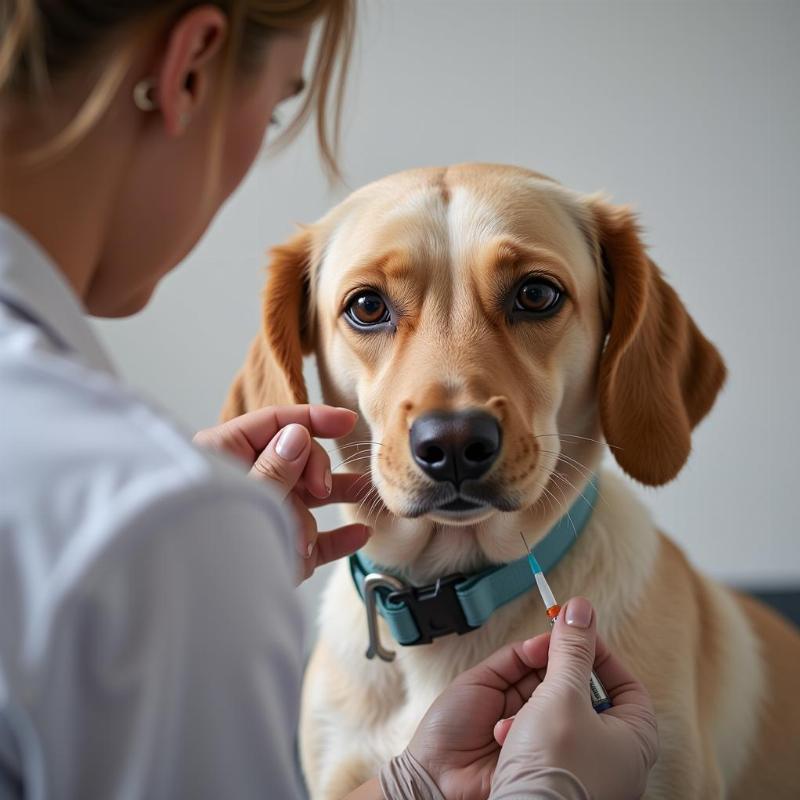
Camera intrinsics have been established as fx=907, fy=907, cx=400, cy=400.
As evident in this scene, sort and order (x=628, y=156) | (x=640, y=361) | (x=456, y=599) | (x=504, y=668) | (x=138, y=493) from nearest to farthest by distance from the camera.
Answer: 1. (x=138, y=493)
2. (x=504, y=668)
3. (x=456, y=599)
4. (x=640, y=361)
5. (x=628, y=156)

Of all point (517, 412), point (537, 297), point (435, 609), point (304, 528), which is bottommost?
point (435, 609)

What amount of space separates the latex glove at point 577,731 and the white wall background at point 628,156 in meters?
2.07

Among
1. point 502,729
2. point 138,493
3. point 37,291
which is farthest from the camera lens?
point 502,729

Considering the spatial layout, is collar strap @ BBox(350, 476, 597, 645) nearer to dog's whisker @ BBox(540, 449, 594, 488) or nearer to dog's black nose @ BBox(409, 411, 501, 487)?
dog's whisker @ BBox(540, 449, 594, 488)

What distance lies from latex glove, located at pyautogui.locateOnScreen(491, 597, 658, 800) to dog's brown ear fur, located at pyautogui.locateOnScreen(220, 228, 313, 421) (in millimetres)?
621

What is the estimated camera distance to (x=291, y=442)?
1.21m

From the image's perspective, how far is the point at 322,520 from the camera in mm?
3271

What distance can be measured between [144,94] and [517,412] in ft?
2.08

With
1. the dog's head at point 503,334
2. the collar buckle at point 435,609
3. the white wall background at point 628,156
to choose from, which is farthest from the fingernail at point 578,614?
the white wall background at point 628,156

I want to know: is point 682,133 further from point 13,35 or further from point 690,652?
point 13,35

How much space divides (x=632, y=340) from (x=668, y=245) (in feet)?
5.72

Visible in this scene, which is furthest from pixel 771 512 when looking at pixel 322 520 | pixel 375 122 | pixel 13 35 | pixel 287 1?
pixel 13 35

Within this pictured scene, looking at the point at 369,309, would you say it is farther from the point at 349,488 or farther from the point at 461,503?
the point at 461,503

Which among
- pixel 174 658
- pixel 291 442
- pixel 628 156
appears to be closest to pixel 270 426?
pixel 291 442
